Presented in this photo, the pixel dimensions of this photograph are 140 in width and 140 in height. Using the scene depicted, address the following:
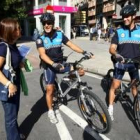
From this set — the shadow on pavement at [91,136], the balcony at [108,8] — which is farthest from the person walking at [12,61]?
the balcony at [108,8]

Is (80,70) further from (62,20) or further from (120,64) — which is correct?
(62,20)

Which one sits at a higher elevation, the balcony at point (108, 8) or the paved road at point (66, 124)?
the balcony at point (108, 8)

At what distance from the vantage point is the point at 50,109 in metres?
4.57

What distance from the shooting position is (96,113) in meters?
4.02

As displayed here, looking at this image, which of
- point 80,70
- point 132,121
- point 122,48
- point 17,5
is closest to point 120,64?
point 122,48

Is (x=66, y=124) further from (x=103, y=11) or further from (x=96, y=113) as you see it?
(x=103, y=11)

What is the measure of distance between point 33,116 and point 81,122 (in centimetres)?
101

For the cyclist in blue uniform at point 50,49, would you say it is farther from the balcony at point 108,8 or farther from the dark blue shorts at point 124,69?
the balcony at point 108,8

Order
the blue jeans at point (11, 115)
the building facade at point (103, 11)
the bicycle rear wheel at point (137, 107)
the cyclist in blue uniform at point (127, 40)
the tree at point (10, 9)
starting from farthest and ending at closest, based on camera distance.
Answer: the building facade at point (103, 11), the tree at point (10, 9), the cyclist in blue uniform at point (127, 40), the bicycle rear wheel at point (137, 107), the blue jeans at point (11, 115)

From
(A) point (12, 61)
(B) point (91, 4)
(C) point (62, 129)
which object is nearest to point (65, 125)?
(C) point (62, 129)

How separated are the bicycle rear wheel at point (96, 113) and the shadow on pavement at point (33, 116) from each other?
3.24 feet

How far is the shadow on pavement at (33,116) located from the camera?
4.18 meters

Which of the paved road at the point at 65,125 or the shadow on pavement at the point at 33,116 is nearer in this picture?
the paved road at the point at 65,125

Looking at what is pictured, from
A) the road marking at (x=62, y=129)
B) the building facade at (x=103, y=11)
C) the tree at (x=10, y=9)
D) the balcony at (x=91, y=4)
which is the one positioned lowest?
the road marking at (x=62, y=129)
